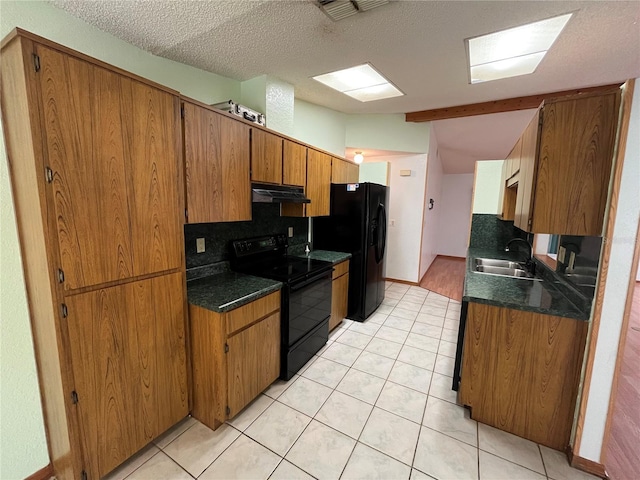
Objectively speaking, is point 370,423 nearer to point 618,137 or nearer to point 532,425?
point 532,425

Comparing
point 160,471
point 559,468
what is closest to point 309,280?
point 160,471

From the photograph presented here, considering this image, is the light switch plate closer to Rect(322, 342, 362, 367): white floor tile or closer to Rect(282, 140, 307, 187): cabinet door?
Rect(282, 140, 307, 187): cabinet door

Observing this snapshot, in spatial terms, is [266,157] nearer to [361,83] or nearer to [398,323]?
[361,83]

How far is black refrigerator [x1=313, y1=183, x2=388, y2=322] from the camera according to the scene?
3209 millimetres

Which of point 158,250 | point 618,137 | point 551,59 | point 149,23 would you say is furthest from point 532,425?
point 149,23

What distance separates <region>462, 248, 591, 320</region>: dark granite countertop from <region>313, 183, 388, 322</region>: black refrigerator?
1.22 meters

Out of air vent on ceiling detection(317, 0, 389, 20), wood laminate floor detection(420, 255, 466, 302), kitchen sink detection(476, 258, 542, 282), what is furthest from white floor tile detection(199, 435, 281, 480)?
wood laminate floor detection(420, 255, 466, 302)

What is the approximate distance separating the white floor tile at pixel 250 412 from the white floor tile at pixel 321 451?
0.37m

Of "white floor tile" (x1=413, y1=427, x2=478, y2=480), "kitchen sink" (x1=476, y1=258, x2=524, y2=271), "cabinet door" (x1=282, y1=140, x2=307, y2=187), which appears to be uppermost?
"cabinet door" (x1=282, y1=140, x2=307, y2=187)

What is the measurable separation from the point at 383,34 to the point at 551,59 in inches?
66.0

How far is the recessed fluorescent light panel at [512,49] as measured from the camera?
201 cm

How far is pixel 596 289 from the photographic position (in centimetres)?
146

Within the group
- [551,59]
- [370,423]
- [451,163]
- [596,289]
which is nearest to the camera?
→ [596,289]

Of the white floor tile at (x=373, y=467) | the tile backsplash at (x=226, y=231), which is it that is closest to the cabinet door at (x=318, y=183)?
the tile backsplash at (x=226, y=231)
